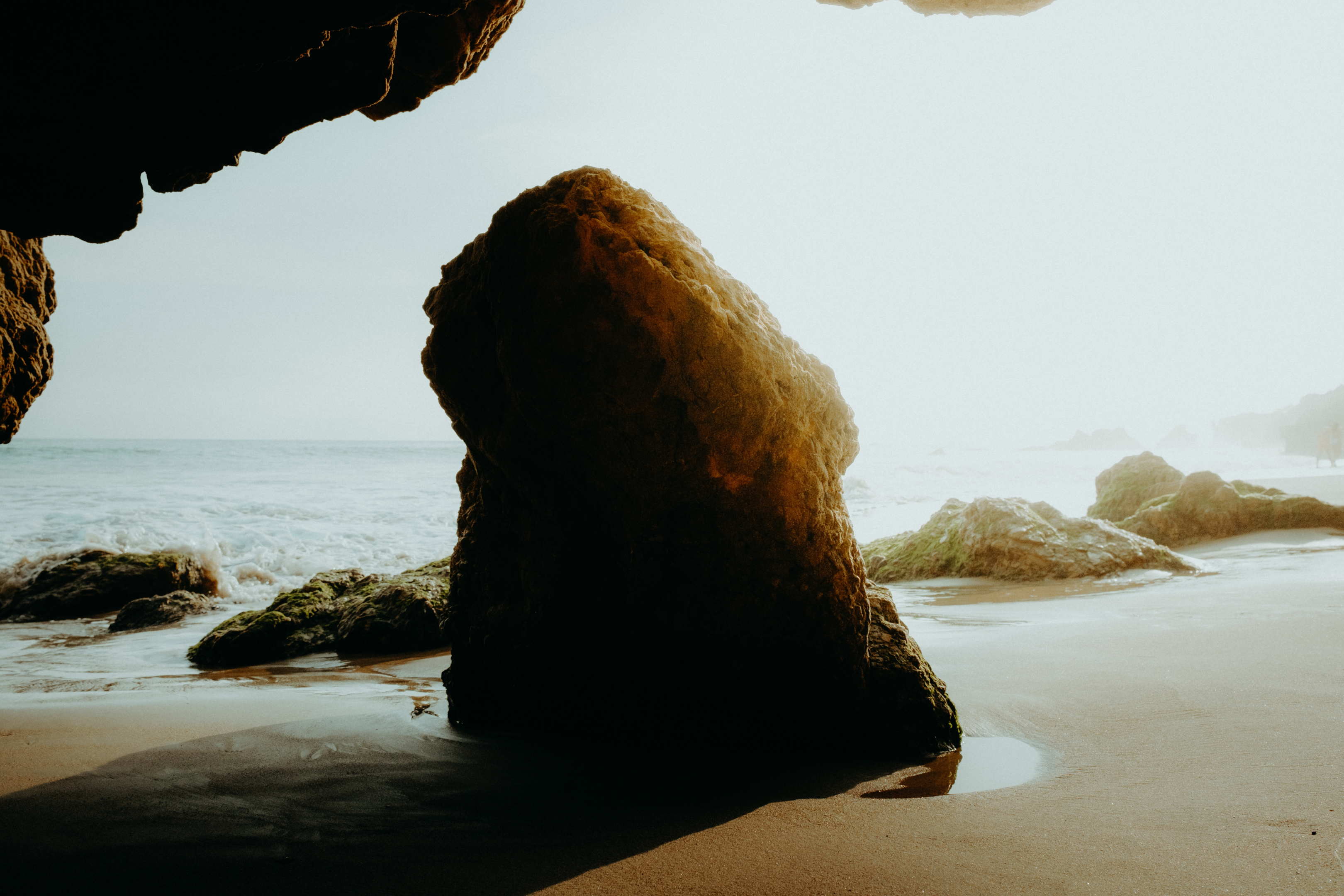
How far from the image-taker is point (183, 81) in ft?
8.81

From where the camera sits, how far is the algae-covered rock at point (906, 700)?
3.15m

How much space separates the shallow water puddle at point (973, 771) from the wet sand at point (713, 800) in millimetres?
61

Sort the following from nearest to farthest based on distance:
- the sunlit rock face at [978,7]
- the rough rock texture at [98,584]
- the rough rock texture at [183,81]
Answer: the rough rock texture at [183,81], the sunlit rock face at [978,7], the rough rock texture at [98,584]

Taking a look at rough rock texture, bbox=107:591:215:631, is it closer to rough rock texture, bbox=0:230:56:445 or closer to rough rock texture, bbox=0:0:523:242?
rough rock texture, bbox=0:230:56:445

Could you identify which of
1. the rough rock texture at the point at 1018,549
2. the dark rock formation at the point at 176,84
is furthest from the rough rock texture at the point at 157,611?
the rough rock texture at the point at 1018,549

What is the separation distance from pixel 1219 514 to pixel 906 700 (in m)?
9.79

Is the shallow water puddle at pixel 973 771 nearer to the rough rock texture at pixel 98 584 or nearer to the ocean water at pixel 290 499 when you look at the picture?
the ocean water at pixel 290 499

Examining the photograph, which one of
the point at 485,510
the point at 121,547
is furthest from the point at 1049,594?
the point at 121,547

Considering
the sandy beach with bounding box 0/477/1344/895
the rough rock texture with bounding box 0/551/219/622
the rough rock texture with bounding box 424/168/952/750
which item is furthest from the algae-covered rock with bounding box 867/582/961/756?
the rough rock texture with bounding box 0/551/219/622

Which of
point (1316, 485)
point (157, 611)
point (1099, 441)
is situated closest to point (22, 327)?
point (157, 611)

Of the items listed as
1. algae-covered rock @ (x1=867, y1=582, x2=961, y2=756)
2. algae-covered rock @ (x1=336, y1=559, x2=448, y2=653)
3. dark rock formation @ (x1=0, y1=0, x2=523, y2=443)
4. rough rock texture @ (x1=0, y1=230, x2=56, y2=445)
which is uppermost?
dark rock formation @ (x1=0, y1=0, x2=523, y2=443)

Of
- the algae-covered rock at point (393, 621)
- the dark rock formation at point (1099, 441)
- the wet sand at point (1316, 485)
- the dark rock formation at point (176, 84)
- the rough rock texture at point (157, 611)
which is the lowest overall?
the rough rock texture at point (157, 611)

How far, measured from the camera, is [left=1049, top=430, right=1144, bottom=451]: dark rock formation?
88.4 metres

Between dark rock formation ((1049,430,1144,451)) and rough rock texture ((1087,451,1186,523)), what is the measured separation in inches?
3263
